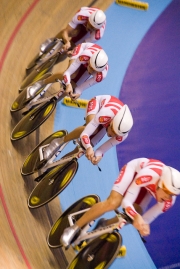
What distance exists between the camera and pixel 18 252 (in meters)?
4.06

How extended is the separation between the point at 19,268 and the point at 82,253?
23.7 inches

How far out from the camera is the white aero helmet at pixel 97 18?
545 centimetres

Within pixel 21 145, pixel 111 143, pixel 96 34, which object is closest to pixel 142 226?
pixel 111 143

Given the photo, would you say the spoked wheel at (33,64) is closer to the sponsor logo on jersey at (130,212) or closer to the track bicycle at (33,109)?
the track bicycle at (33,109)

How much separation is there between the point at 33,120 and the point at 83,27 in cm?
173

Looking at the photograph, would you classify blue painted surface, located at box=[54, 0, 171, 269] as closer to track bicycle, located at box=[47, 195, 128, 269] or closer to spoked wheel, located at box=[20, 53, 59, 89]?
spoked wheel, located at box=[20, 53, 59, 89]

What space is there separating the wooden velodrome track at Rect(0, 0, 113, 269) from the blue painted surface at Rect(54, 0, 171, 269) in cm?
28

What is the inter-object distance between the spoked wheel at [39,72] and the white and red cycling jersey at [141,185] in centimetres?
262

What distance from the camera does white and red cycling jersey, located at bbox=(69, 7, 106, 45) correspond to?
5715mm

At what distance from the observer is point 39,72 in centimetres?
596

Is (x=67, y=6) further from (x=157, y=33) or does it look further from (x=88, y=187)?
(x=88, y=187)

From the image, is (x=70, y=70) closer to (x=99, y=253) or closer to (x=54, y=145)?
(x=54, y=145)

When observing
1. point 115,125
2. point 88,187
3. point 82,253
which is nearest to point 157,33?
point 88,187

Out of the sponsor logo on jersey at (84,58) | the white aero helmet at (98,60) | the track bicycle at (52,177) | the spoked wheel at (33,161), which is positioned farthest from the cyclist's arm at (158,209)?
the sponsor logo on jersey at (84,58)
